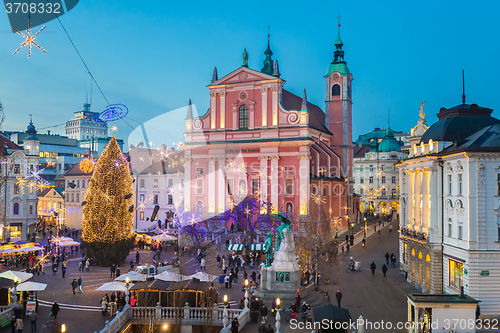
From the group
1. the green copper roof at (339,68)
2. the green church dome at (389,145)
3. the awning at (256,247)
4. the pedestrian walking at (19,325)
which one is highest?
the green copper roof at (339,68)

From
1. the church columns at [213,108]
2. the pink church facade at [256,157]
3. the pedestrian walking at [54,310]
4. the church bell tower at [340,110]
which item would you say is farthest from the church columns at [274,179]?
the pedestrian walking at [54,310]

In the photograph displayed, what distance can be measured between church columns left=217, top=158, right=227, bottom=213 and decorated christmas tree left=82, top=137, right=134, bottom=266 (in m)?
17.5

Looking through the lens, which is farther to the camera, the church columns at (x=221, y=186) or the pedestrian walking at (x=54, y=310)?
the church columns at (x=221, y=186)

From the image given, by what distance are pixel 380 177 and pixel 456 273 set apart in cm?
5875

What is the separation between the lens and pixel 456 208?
79.7 ft

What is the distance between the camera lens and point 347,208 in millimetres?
58906

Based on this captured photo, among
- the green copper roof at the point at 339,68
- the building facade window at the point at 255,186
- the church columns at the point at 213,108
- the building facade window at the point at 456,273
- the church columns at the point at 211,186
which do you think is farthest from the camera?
the green copper roof at the point at 339,68

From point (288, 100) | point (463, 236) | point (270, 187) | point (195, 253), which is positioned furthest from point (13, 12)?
point (288, 100)

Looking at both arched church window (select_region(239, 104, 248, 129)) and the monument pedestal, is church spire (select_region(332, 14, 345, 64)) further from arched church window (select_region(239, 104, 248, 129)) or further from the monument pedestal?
the monument pedestal

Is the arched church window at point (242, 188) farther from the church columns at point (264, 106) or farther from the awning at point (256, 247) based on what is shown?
the awning at point (256, 247)

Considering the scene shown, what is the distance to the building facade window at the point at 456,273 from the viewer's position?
77.3 ft

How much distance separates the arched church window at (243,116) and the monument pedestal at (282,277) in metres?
29.7

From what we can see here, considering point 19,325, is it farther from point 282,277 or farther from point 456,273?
point 456,273

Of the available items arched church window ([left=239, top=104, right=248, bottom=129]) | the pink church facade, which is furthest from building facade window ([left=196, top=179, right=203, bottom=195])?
arched church window ([left=239, top=104, right=248, bottom=129])
